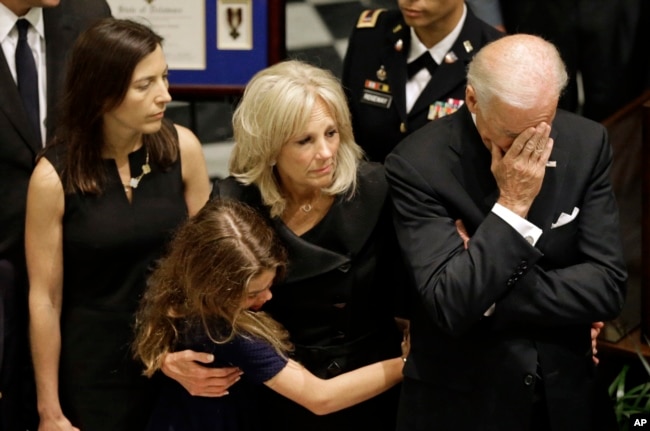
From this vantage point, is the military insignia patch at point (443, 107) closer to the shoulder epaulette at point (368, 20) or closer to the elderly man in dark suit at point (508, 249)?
the shoulder epaulette at point (368, 20)

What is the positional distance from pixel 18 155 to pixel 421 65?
53.5 inches

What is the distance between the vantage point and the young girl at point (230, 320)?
10.1 ft

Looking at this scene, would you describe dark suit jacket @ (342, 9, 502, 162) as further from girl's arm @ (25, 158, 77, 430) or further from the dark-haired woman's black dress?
girl's arm @ (25, 158, 77, 430)

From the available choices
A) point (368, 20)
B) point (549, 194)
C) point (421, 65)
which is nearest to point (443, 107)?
point (421, 65)

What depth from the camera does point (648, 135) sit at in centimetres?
364

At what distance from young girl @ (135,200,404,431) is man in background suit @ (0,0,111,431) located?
563mm

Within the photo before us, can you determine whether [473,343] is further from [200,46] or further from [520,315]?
[200,46]

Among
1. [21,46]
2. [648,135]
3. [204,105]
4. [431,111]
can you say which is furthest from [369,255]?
[204,105]

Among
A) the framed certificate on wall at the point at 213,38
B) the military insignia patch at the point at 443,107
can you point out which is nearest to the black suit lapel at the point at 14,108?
the framed certificate on wall at the point at 213,38

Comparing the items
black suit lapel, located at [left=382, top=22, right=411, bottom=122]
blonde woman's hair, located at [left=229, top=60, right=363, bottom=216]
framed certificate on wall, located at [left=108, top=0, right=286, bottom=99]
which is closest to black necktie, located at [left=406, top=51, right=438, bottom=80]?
black suit lapel, located at [left=382, top=22, right=411, bottom=122]

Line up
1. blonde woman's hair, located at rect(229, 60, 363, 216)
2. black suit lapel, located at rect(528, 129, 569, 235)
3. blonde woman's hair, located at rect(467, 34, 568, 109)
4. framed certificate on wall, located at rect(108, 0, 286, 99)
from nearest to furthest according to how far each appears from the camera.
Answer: blonde woman's hair, located at rect(467, 34, 568, 109)
black suit lapel, located at rect(528, 129, 569, 235)
blonde woman's hair, located at rect(229, 60, 363, 216)
framed certificate on wall, located at rect(108, 0, 286, 99)

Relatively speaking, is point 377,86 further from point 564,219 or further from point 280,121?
point 564,219

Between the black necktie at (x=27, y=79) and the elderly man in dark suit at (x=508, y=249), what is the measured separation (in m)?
1.37

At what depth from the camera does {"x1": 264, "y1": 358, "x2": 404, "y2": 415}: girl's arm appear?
10.4 feet
